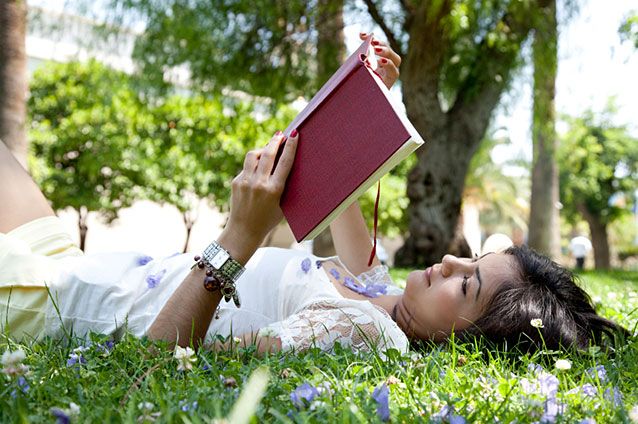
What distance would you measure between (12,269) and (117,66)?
827 centimetres

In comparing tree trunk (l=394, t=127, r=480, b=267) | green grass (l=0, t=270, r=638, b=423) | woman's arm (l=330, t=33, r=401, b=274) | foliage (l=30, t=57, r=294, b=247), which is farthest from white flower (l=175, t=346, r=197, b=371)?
foliage (l=30, t=57, r=294, b=247)

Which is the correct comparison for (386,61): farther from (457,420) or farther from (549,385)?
(457,420)

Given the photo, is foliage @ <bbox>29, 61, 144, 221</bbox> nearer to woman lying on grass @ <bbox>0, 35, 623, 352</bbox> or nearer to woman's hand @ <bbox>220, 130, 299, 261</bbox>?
woman lying on grass @ <bbox>0, 35, 623, 352</bbox>

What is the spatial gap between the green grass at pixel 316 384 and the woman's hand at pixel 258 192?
0.39 metres

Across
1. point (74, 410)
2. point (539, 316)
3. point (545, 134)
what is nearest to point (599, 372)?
point (539, 316)

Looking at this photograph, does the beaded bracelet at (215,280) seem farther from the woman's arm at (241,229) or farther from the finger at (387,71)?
the finger at (387,71)

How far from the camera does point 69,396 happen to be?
5.51 feet

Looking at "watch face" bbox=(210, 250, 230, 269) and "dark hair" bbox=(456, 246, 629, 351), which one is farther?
"dark hair" bbox=(456, 246, 629, 351)

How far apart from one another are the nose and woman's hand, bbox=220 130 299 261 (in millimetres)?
786

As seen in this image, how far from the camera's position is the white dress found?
2.41 metres

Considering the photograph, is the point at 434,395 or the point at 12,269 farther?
the point at 12,269

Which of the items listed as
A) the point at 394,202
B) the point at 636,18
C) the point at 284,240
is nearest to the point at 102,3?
the point at 636,18

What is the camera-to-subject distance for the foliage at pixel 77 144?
19.9m

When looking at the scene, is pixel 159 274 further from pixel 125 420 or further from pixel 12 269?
pixel 125 420
